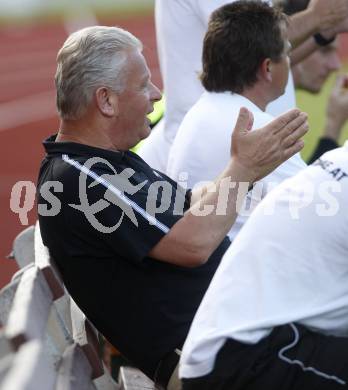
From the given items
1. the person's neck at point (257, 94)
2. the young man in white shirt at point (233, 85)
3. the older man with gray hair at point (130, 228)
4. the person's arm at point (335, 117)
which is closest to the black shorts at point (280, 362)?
the older man with gray hair at point (130, 228)

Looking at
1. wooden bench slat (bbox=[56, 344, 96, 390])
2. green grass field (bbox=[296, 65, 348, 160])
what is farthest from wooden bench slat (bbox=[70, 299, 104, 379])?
green grass field (bbox=[296, 65, 348, 160])

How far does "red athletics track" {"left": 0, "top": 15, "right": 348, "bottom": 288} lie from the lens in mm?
9758

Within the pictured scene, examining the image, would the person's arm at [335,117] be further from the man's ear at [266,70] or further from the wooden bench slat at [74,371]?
the wooden bench slat at [74,371]

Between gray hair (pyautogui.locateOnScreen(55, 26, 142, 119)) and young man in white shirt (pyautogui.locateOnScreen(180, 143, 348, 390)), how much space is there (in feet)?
3.02

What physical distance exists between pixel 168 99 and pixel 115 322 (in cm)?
179

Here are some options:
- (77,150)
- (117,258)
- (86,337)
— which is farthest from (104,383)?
(77,150)

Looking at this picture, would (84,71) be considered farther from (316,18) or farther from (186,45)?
(316,18)

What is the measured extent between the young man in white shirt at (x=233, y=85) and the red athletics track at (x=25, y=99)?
6.05 ft

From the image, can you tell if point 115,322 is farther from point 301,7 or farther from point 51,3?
point 51,3

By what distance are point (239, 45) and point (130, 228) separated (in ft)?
4.21

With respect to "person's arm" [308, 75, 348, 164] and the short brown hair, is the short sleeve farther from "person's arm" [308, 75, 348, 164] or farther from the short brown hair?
"person's arm" [308, 75, 348, 164]

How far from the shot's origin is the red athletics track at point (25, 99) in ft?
31.7

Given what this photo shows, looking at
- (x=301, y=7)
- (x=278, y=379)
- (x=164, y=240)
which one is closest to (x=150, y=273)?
(x=164, y=240)

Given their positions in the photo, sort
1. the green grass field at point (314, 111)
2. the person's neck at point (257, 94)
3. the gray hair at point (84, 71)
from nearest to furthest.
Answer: the gray hair at point (84, 71)
the person's neck at point (257, 94)
the green grass field at point (314, 111)
